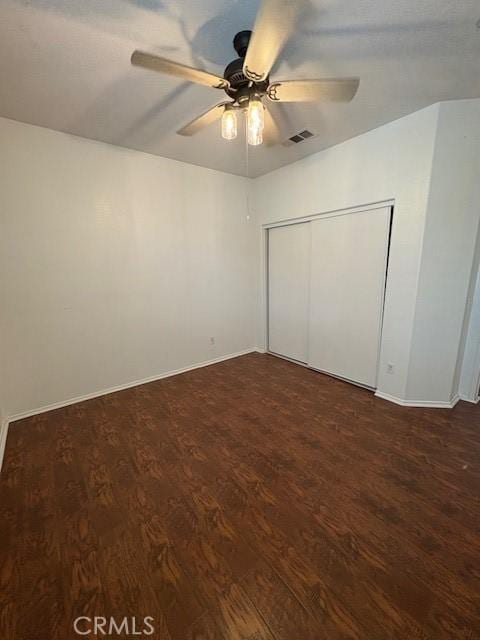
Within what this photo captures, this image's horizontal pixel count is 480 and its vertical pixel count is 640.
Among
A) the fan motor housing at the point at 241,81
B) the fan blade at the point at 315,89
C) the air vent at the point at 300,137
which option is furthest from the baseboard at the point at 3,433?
the air vent at the point at 300,137

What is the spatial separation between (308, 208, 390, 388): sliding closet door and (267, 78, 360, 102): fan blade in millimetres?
1452

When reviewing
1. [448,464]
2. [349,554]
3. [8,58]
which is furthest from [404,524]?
[8,58]

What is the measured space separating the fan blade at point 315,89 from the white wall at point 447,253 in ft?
4.36

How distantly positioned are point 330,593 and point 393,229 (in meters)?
2.67

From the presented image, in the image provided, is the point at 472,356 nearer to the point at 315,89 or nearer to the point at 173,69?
the point at 315,89

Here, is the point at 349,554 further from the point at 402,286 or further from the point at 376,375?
the point at 402,286

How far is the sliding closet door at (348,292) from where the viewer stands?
2.73 meters

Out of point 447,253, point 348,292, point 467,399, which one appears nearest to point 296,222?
point 348,292

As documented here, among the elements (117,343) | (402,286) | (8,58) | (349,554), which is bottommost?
(349,554)

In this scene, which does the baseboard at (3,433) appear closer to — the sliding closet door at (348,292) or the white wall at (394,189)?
the sliding closet door at (348,292)

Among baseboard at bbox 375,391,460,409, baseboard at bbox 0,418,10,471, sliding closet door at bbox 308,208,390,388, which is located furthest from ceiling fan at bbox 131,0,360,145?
baseboard at bbox 0,418,10,471

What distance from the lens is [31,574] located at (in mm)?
1220

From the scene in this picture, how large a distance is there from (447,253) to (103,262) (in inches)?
129

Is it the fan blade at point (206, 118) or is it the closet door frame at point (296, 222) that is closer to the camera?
the fan blade at point (206, 118)
